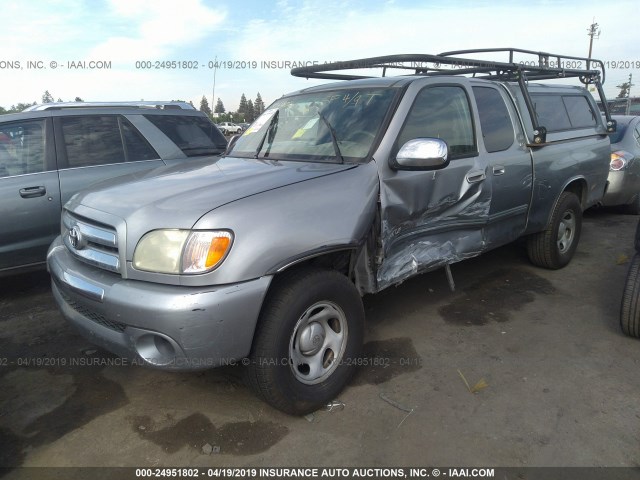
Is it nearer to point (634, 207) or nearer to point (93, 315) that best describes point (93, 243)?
point (93, 315)

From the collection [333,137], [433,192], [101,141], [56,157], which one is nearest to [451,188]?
[433,192]

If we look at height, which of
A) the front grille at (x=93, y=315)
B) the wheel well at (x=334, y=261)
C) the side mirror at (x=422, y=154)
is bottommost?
the front grille at (x=93, y=315)

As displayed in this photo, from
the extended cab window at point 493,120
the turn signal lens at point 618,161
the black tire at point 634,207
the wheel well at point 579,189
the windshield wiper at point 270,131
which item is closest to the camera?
the windshield wiper at point 270,131

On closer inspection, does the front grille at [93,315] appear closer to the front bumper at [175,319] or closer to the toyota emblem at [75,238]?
the front bumper at [175,319]

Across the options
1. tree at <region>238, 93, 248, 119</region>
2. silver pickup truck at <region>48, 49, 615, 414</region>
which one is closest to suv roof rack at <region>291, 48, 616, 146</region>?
silver pickup truck at <region>48, 49, 615, 414</region>

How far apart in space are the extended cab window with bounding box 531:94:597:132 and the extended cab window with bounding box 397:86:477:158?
126cm

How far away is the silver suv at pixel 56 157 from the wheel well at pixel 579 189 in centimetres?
360

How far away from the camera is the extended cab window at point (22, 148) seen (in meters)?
4.29

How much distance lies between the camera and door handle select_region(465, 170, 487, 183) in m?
3.59

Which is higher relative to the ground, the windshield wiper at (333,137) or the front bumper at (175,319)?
the windshield wiper at (333,137)

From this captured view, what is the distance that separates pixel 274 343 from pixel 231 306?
0.32m

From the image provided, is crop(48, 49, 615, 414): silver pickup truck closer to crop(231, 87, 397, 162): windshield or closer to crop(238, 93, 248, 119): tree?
crop(231, 87, 397, 162): windshield

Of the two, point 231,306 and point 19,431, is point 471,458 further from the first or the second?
point 19,431

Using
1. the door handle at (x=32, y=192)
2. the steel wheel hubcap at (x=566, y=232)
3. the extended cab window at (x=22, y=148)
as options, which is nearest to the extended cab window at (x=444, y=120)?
the steel wheel hubcap at (x=566, y=232)
